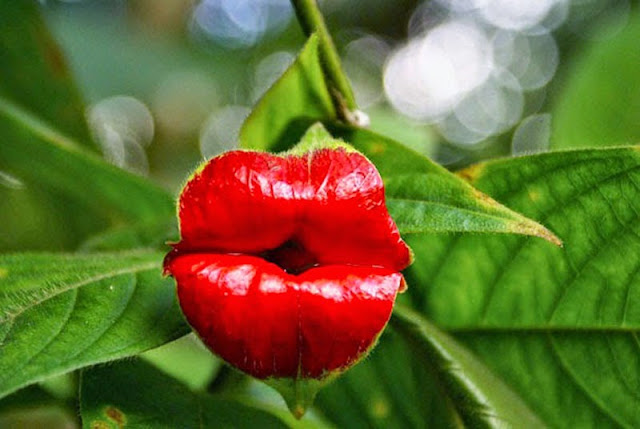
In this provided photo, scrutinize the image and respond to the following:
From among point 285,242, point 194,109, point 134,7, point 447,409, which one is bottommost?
point 194,109

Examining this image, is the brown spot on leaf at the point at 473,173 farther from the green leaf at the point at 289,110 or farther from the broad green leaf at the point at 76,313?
the broad green leaf at the point at 76,313

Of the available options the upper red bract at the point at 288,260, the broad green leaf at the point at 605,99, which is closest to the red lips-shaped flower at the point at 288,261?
the upper red bract at the point at 288,260

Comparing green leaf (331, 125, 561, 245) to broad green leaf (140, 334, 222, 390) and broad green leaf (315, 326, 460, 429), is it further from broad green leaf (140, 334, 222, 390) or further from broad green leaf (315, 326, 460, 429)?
broad green leaf (140, 334, 222, 390)

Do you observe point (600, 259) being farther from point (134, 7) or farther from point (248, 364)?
point (134, 7)

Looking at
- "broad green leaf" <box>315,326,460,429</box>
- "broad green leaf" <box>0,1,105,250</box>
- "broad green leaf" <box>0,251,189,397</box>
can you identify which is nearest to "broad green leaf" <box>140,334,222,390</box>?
"broad green leaf" <box>0,1,105,250</box>

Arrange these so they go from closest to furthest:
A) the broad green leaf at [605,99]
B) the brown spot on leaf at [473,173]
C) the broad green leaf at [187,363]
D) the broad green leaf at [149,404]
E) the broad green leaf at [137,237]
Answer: the broad green leaf at [149,404] < the brown spot on leaf at [473,173] < the broad green leaf at [137,237] < the broad green leaf at [605,99] < the broad green leaf at [187,363]

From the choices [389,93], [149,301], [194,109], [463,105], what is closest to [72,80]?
[149,301]
